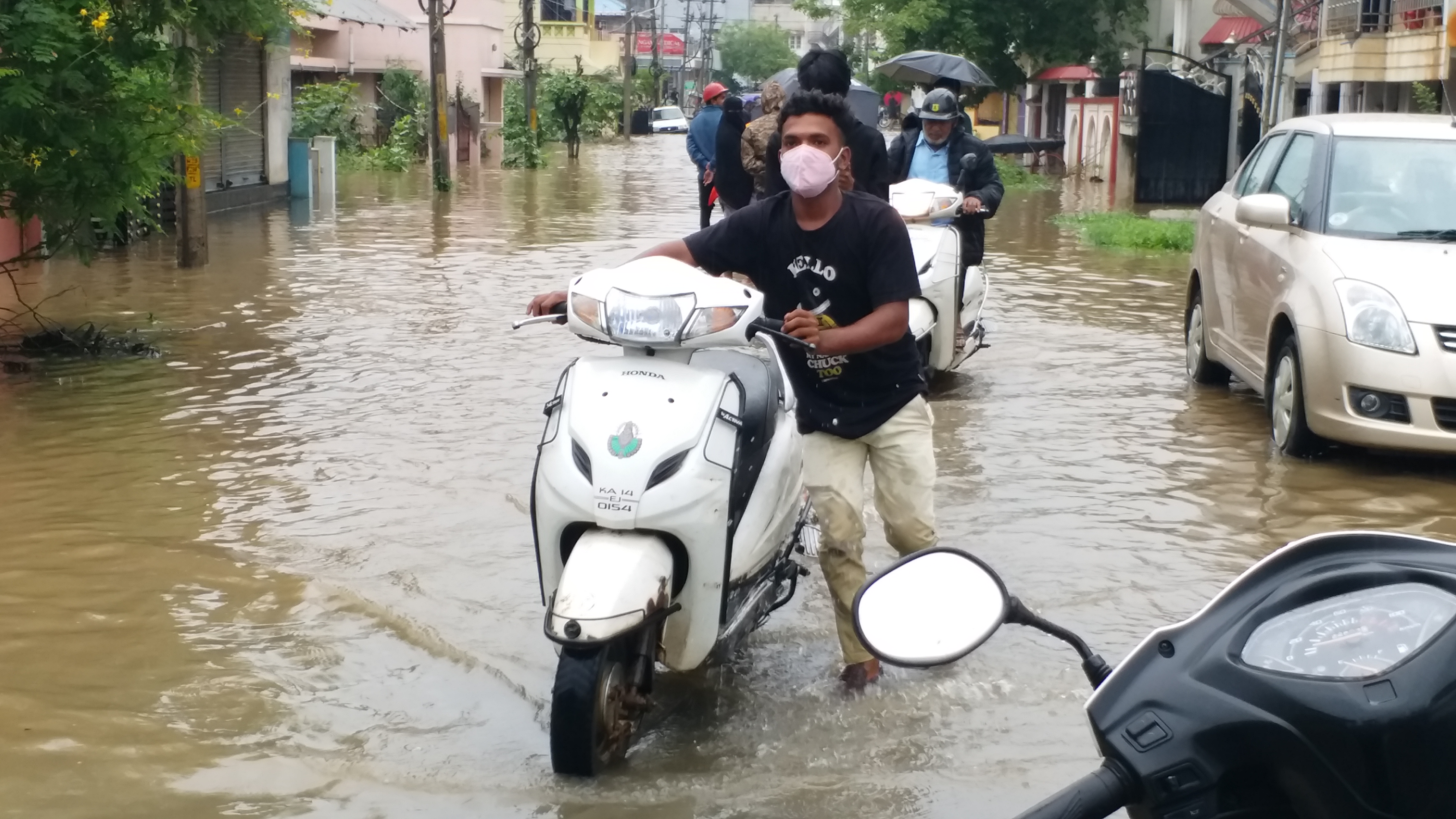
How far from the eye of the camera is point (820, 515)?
5109 mm

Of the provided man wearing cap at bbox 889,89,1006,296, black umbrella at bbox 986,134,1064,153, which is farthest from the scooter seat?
black umbrella at bbox 986,134,1064,153

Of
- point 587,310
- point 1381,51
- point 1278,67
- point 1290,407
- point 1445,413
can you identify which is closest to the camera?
point 587,310

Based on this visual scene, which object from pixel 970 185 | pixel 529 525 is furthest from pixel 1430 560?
pixel 970 185

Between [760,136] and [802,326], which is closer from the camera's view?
[802,326]

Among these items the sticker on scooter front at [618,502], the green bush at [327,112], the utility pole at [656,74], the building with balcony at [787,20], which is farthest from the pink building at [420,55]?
the building with balcony at [787,20]

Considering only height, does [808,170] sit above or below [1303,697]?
above

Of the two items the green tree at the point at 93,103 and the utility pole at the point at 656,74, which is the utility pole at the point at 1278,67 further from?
the utility pole at the point at 656,74

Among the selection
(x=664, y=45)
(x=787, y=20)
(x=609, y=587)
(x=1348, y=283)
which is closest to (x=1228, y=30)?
(x=1348, y=283)

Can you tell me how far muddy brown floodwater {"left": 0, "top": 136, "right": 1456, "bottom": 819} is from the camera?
454 cm

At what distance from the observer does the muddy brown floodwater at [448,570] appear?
4.54m

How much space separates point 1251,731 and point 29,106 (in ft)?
27.1

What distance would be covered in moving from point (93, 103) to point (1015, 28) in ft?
113

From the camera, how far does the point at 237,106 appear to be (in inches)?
849

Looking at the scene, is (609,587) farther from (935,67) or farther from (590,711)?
(935,67)
